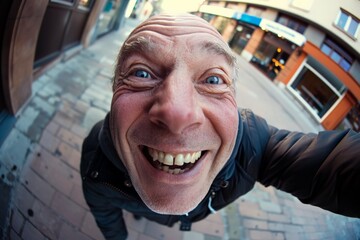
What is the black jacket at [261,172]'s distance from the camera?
84 cm

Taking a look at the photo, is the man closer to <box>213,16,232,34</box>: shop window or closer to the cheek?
the cheek

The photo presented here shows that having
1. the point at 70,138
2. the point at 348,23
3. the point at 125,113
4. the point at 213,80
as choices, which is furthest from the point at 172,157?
the point at 70,138

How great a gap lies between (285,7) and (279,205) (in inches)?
71.5

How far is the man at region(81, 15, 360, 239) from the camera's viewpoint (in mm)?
804

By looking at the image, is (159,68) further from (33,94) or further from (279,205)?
→ (33,94)

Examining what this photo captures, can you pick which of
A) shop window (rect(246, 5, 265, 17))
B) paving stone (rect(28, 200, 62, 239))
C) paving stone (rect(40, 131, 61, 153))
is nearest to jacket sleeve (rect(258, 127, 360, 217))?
shop window (rect(246, 5, 265, 17))

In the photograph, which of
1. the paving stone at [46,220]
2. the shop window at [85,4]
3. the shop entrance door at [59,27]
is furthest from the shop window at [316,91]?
the shop window at [85,4]

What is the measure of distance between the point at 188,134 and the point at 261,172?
2.18 feet

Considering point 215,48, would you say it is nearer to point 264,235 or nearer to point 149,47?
point 149,47

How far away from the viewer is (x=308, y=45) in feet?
3.34

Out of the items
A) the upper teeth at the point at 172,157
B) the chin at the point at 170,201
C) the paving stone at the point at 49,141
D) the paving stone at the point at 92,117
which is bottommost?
the paving stone at the point at 92,117

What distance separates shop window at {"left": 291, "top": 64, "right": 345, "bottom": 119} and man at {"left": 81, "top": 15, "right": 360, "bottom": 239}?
0.43 feet

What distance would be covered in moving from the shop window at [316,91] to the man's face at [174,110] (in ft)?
1.16

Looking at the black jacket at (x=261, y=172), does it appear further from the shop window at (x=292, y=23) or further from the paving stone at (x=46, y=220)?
the shop window at (x=292, y=23)
